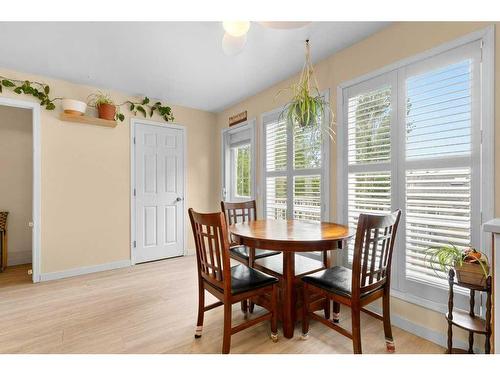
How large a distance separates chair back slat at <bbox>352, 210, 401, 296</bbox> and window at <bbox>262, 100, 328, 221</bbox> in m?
1.00

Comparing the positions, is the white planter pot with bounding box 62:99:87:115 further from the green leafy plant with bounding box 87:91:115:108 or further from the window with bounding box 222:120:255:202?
the window with bounding box 222:120:255:202

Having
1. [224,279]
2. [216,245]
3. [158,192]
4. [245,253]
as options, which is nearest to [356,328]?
[224,279]

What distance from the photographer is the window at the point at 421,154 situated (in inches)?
66.1

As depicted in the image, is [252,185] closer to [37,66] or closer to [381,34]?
[381,34]

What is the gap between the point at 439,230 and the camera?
1799 millimetres

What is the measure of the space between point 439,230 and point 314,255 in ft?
4.24

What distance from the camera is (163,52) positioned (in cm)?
246

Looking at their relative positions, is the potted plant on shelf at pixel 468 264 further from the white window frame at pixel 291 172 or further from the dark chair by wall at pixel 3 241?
the dark chair by wall at pixel 3 241

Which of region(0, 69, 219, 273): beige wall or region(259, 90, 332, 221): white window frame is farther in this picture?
region(0, 69, 219, 273): beige wall

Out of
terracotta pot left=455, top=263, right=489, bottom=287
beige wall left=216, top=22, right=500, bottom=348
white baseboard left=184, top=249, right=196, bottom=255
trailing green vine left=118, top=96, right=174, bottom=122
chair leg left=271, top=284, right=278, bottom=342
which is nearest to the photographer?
terracotta pot left=455, top=263, right=489, bottom=287

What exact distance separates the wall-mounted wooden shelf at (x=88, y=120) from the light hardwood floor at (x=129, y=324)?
6.45 ft

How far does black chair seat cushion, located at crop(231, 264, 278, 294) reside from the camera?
66.0 inches

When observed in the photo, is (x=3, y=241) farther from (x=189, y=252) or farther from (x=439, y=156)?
(x=439, y=156)

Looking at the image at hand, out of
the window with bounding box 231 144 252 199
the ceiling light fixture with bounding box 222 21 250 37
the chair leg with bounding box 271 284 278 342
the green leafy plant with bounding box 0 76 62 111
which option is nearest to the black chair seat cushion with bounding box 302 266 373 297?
the chair leg with bounding box 271 284 278 342
